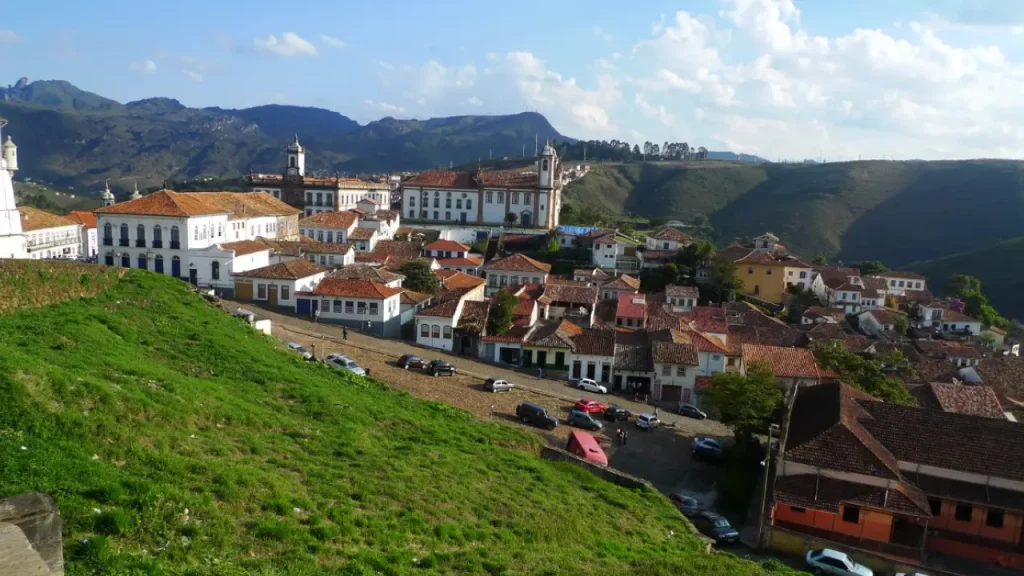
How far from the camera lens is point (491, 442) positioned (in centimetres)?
1853

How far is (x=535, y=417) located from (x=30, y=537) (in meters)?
18.8

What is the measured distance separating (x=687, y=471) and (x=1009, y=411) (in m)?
20.7

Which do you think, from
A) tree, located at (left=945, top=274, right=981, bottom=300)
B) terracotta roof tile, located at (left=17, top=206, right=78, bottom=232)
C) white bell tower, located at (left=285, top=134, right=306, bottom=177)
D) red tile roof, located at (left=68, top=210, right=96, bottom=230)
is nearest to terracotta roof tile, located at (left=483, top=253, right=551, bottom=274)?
red tile roof, located at (left=68, top=210, right=96, bottom=230)

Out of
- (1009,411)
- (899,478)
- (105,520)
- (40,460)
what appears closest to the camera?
(105,520)

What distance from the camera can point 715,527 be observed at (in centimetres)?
1814

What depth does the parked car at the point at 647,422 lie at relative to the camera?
89.7ft

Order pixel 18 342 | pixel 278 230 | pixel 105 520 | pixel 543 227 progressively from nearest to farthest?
pixel 105 520, pixel 18 342, pixel 278 230, pixel 543 227

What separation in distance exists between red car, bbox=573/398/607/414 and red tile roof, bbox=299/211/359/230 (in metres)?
33.1

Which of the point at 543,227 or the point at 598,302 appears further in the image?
the point at 543,227

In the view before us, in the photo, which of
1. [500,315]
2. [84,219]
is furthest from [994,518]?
[84,219]

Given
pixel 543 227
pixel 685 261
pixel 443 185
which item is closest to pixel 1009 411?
pixel 685 261

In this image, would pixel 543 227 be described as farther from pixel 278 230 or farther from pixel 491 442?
pixel 491 442

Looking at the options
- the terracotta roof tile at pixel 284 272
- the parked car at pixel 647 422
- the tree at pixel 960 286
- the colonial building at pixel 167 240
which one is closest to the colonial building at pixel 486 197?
the colonial building at pixel 167 240

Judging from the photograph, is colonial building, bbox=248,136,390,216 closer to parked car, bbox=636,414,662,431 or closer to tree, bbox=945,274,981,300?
parked car, bbox=636,414,662,431
